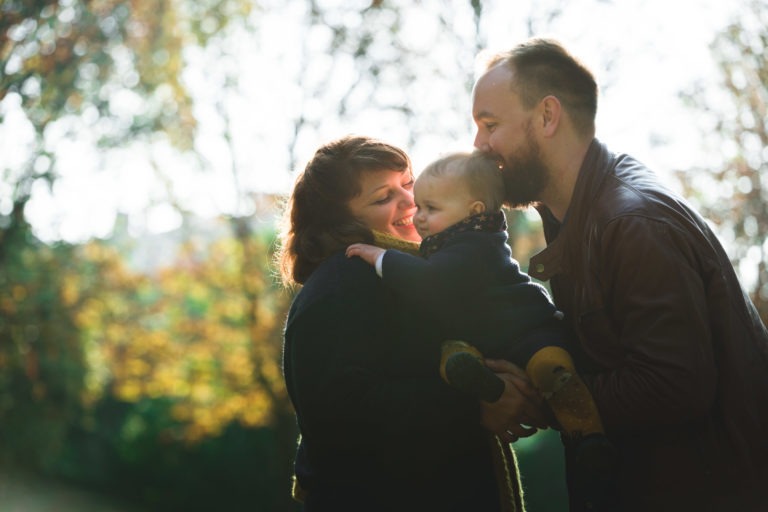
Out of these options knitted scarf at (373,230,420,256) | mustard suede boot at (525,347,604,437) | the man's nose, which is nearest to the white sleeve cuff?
knitted scarf at (373,230,420,256)

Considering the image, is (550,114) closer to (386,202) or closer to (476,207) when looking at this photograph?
(476,207)

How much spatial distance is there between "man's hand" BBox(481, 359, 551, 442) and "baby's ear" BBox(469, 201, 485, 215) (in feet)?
1.89

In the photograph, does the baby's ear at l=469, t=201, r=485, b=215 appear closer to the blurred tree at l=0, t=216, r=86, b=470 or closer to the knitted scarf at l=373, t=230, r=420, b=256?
the knitted scarf at l=373, t=230, r=420, b=256

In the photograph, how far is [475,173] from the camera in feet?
10.6

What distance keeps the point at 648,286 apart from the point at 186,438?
62.0 feet

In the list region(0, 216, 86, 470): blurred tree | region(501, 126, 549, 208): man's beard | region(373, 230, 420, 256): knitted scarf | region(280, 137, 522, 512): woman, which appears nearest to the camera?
region(280, 137, 522, 512): woman

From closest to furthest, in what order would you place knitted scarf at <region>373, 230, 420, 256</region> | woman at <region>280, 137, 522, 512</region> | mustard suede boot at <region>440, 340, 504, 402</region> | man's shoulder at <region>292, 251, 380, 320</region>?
mustard suede boot at <region>440, 340, 504, 402</region>, woman at <region>280, 137, 522, 512</region>, man's shoulder at <region>292, 251, 380, 320</region>, knitted scarf at <region>373, 230, 420, 256</region>

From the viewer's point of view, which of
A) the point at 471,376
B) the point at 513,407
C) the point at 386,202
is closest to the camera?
the point at 471,376

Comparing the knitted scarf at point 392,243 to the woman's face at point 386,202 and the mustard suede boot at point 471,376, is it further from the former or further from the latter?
the mustard suede boot at point 471,376

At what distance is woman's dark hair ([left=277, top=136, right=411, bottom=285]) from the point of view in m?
3.18

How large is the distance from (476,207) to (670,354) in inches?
37.0

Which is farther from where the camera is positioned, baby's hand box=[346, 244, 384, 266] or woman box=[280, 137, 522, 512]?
baby's hand box=[346, 244, 384, 266]

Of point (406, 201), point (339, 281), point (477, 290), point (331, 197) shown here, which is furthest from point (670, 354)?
point (331, 197)

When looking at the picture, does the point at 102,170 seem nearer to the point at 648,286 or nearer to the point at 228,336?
the point at 228,336
